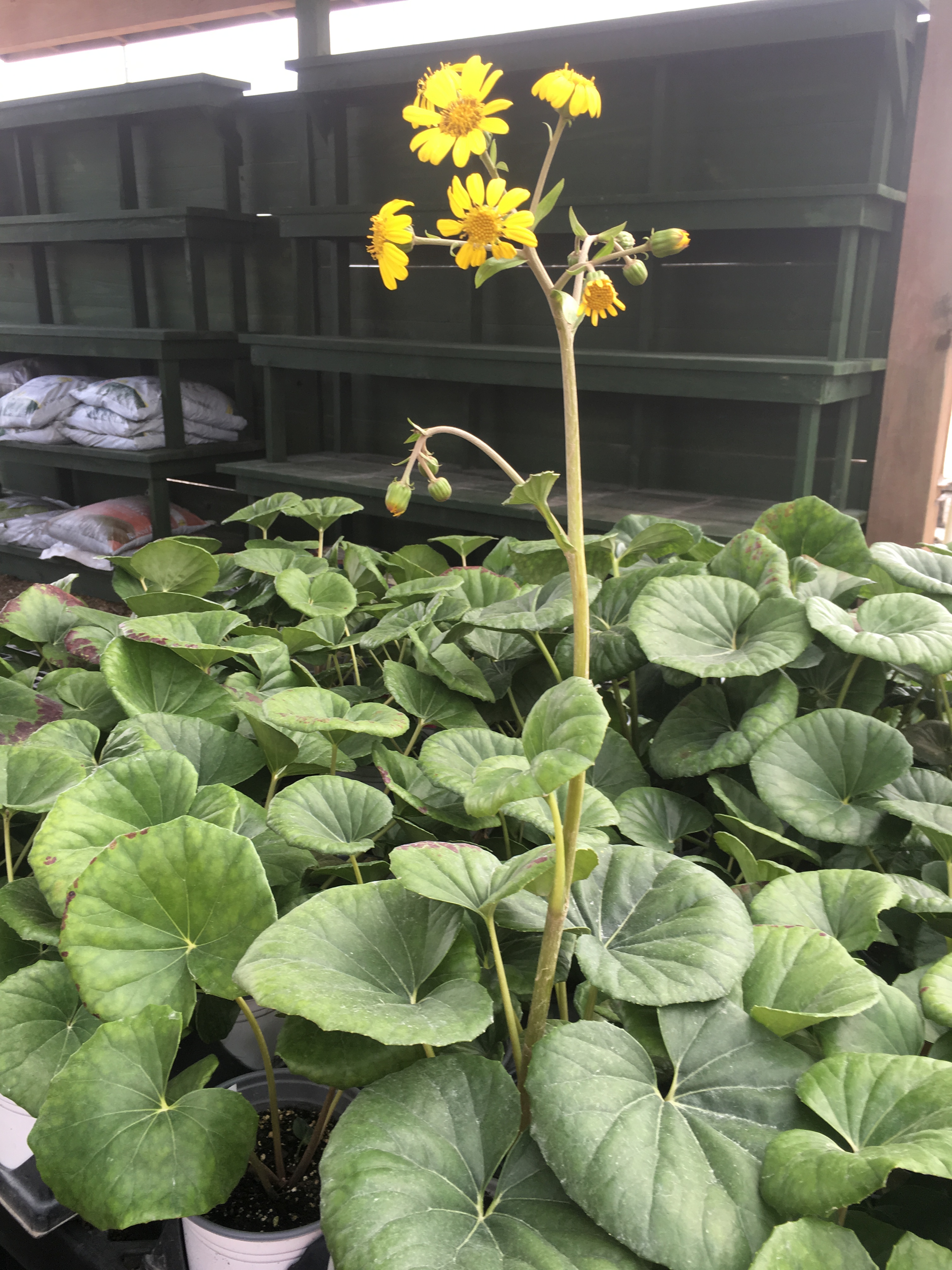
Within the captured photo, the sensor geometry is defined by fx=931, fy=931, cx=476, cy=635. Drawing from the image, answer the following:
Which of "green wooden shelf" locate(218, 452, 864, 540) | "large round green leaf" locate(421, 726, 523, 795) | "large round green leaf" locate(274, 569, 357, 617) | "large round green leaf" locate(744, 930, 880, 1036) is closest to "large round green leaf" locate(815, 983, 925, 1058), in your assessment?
"large round green leaf" locate(744, 930, 880, 1036)

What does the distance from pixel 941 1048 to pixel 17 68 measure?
6786 millimetres

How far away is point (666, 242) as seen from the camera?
540 millimetres

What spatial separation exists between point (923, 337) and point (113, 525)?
10.1ft

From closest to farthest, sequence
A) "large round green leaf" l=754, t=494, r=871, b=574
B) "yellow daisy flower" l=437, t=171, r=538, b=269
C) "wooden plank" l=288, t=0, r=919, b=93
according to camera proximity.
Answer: "yellow daisy flower" l=437, t=171, r=538, b=269 → "large round green leaf" l=754, t=494, r=871, b=574 → "wooden plank" l=288, t=0, r=919, b=93

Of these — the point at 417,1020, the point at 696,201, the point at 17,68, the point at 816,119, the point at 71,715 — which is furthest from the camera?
the point at 17,68

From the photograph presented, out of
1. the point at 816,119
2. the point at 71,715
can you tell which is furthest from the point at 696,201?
the point at 71,715

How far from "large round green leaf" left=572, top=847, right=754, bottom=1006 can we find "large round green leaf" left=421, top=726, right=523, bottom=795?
11 centimetres

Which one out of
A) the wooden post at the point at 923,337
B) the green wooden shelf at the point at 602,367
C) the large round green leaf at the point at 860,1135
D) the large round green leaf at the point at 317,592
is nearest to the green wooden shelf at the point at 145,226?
the green wooden shelf at the point at 602,367

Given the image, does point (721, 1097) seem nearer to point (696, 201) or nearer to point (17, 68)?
point (696, 201)

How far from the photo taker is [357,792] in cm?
59

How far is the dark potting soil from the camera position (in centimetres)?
51

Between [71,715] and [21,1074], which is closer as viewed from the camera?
[21,1074]

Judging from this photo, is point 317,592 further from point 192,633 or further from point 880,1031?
point 880,1031

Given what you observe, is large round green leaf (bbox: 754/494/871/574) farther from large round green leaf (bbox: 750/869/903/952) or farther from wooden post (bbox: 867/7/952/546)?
Answer: wooden post (bbox: 867/7/952/546)
